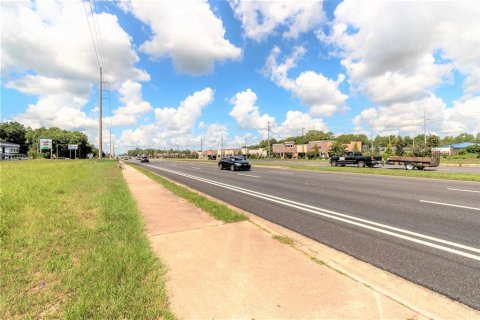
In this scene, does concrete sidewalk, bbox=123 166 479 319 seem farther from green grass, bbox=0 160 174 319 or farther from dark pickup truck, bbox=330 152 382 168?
dark pickup truck, bbox=330 152 382 168

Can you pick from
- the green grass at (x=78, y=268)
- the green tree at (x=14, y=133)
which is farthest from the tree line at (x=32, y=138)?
the green grass at (x=78, y=268)

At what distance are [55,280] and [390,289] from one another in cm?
427

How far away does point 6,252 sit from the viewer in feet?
13.8

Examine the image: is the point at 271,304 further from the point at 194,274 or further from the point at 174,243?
the point at 174,243

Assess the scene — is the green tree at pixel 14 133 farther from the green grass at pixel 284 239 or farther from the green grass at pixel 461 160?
the green grass at pixel 461 160

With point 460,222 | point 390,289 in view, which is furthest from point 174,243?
point 460,222

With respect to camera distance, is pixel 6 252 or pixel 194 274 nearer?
pixel 194 274

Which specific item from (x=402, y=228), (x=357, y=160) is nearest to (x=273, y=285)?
(x=402, y=228)

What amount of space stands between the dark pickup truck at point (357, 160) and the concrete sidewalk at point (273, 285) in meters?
29.4

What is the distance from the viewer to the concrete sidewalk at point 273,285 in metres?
2.76

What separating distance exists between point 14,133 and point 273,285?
164 meters

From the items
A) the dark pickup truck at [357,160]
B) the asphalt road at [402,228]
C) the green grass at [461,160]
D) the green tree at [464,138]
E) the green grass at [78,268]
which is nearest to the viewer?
the green grass at [78,268]

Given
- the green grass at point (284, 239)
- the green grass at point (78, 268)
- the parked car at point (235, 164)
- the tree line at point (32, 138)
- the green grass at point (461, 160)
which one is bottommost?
the green grass at point (461, 160)

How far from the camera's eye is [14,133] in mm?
125125
